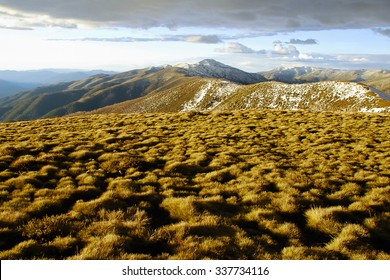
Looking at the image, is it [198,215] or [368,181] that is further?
[368,181]

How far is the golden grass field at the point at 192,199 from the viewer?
9195 millimetres

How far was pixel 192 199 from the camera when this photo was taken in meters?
12.4

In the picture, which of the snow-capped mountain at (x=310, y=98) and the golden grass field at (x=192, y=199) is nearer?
the golden grass field at (x=192, y=199)

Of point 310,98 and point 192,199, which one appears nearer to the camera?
point 192,199

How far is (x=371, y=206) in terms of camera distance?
499 inches

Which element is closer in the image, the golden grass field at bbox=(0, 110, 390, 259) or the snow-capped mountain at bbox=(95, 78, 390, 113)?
the golden grass field at bbox=(0, 110, 390, 259)

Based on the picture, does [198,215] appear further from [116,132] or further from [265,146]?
[116,132]

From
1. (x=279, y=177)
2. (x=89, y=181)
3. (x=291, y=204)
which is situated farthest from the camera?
(x=279, y=177)

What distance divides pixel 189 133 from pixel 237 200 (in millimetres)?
16493

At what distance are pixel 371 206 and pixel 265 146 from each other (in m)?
12.1

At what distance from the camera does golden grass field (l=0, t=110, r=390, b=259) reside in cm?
920

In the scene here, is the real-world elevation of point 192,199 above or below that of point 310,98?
above
